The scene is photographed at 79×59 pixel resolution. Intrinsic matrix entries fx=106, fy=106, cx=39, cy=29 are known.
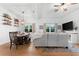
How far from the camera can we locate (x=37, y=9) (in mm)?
2408

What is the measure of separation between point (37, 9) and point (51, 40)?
2.59ft

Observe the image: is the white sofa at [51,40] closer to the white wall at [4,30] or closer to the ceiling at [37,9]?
the ceiling at [37,9]

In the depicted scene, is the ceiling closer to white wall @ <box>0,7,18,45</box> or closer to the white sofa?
white wall @ <box>0,7,18,45</box>

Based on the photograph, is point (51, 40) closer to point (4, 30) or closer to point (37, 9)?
point (37, 9)

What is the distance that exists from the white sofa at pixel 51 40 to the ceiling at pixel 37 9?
1.46 ft

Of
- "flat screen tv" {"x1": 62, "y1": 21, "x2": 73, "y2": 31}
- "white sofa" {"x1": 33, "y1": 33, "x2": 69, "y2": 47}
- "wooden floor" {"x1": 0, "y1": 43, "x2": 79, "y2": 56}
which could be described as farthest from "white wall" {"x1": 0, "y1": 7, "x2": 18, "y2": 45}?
"flat screen tv" {"x1": 62, "y1": 21, "x2": 73, "y2": 31}

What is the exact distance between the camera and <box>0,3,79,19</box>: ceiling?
2.38 meters

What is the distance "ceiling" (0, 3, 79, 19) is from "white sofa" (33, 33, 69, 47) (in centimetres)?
44

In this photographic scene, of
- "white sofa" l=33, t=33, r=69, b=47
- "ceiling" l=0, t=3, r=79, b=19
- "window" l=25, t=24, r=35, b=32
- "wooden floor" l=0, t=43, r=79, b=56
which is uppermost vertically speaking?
"ceiling" l=0, t=3, r=79, b=19

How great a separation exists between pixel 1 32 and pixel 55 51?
1.30 meters

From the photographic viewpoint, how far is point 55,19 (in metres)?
2.39

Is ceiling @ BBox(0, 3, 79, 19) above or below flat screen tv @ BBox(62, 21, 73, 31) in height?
above

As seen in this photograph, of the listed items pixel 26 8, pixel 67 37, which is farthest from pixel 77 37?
pixel 26 8

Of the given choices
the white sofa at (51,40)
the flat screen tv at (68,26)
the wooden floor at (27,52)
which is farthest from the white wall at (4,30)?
the flat screen tv at (68,26)
